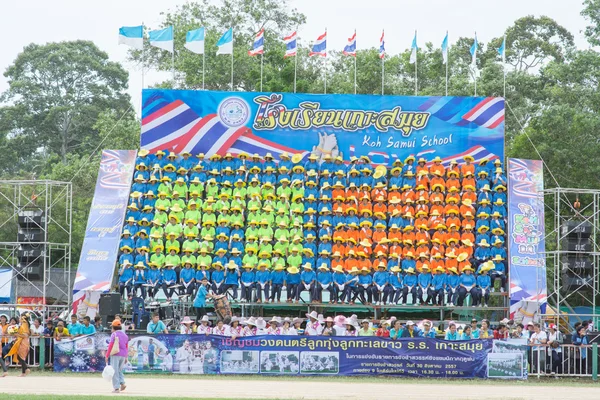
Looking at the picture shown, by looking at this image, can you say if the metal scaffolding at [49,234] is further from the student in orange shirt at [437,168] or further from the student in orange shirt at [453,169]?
the student in orange shirt at [453,169]

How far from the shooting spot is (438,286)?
32.5 meters

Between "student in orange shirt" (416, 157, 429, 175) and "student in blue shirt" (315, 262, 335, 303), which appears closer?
"student in blue shirt" (315, 262, 335, 303)

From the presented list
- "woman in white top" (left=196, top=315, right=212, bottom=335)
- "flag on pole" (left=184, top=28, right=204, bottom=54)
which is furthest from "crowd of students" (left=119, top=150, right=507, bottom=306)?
"flag on pole" (left=184, top=28, right=204, bottom=54)

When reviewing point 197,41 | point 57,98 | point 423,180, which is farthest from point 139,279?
point 57,98

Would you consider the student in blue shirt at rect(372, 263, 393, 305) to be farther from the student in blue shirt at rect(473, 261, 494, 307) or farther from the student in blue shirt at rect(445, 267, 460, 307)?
the student in blue shirt at rect(473, 261, 494, 307)

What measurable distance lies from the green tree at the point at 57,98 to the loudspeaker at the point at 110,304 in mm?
45394

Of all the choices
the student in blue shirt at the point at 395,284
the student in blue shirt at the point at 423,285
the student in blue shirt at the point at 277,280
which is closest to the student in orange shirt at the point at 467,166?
the student in blue shirt at the point at 423,285

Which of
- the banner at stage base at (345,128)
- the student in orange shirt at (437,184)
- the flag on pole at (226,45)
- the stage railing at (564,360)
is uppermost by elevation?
the flag on pole at (226,45)

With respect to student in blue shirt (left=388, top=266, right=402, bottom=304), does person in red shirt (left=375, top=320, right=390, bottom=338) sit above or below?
below

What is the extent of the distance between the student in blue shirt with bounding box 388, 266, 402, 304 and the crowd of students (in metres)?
0.03

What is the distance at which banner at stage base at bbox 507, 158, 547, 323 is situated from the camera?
3244 centimetres

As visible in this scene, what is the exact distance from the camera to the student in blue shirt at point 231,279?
1297 inches

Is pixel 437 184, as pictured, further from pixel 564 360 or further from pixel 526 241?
pixel 564 360

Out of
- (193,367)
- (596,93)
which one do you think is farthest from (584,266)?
(596,93)
